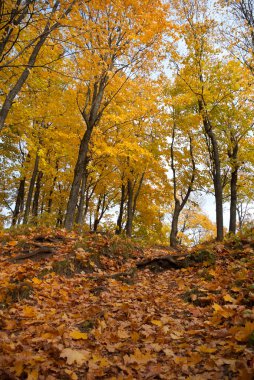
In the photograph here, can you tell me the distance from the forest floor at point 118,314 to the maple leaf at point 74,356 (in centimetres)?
1

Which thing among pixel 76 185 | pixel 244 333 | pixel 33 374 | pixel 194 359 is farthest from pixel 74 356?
pixel 76 185

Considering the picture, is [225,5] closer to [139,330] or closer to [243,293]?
[243,293]

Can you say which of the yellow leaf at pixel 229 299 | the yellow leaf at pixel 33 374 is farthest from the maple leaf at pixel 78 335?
the yellow leaf at pixel 229 299

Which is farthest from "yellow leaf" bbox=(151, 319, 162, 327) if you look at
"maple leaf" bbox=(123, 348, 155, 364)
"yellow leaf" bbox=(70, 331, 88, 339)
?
"yellow leaf" bbox=(70, 331, 88, 339)

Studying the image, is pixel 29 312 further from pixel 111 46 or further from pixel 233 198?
pixel 233 198

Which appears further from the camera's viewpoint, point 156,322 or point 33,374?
point 156,322

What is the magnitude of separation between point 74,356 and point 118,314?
1.52 m

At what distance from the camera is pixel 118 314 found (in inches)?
174

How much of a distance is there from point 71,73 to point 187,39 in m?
5.06

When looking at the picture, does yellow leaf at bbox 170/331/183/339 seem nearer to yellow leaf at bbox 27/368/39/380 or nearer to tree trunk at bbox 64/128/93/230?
yellow leaf at bbox 27/368/39/380

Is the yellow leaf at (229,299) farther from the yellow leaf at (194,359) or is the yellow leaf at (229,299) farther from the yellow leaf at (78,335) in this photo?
the yellow leaf at (78,335)

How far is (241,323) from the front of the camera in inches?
136

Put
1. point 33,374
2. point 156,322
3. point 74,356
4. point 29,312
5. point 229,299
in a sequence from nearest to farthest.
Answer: point 33,374
point 74,356
point 156,322
point 29,312
point 229,299

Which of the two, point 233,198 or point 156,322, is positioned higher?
point 233,198
